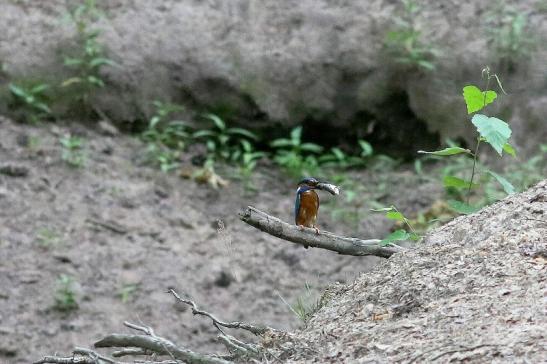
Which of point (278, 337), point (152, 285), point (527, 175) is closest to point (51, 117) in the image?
point (152, 285)

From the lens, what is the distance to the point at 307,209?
3.75 m

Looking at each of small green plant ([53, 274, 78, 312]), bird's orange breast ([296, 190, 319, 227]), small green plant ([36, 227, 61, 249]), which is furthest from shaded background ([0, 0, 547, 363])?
bird's orange breast ([296, 190, 319, 227])

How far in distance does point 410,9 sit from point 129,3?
7.50 feet

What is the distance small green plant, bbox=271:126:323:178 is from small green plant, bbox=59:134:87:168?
58.0 inches

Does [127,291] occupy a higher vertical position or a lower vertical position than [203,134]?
lower

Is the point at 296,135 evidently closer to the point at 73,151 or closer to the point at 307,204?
the point at 73,151

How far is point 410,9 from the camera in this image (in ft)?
23.3

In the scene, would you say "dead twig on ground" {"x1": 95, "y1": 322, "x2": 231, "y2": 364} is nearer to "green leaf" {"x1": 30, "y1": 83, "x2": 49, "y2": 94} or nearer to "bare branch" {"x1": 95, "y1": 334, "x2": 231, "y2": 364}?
"bare branch" {"x1": 95, "y1": 334, "x2": 231, "y2": 364}

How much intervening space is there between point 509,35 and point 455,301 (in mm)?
4877

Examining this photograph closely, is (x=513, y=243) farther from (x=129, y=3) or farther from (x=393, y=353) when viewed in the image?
(x=129, y=3)

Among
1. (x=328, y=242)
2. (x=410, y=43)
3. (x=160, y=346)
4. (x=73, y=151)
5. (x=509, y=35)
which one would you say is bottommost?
(x=73, y=151)

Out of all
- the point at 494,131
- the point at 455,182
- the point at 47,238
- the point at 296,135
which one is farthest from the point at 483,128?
the point at 296,135

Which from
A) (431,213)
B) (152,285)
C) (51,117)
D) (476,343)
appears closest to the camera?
(476,343)

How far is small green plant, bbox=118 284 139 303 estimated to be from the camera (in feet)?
18.1
